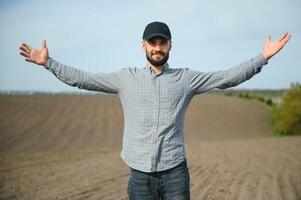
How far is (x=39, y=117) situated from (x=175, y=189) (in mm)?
30129

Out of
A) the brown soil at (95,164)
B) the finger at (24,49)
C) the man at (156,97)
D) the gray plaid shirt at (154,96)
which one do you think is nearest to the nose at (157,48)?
the man at (156,97)

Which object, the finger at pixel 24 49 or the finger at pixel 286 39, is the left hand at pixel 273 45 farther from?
the finger at pixel 24 49

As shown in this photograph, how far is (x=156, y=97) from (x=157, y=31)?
0.48 meters

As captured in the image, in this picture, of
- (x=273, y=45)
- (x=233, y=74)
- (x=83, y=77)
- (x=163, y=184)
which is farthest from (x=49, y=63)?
(x=273, y=45)

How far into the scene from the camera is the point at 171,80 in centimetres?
328

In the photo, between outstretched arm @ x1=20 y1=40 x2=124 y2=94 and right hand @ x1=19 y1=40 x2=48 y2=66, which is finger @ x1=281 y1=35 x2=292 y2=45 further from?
right hand @ x1=19 y1=40 x2=48 y2=66

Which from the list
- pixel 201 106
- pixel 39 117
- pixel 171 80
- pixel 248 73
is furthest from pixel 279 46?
pixel 201 106

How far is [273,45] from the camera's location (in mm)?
3389

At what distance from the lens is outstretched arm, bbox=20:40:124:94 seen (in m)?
3.35

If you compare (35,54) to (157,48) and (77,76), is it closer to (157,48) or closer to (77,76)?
(77,76)

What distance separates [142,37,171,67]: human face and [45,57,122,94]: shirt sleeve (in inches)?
11.4

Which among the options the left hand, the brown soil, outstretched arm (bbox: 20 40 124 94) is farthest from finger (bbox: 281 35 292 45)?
the brown soil

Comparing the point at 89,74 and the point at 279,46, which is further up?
the point at 279,46

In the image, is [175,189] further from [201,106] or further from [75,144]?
[201,106]
